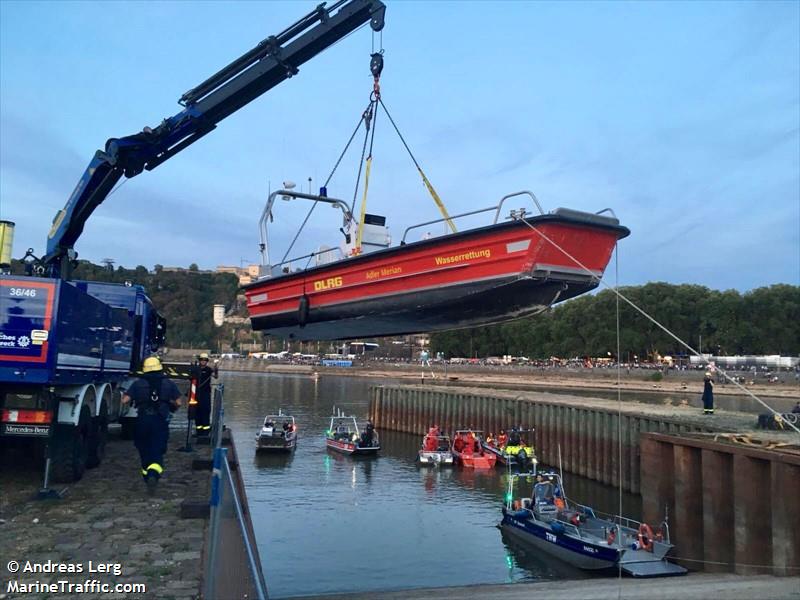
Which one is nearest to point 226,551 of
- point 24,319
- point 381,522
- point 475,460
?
point 24,319

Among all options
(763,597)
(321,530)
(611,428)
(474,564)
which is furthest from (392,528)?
(763,597)

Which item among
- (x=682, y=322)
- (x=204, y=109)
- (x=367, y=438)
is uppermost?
(x=682, y=322)

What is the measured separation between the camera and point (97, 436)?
9180 millimetres

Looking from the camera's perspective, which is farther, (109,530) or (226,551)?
(109,530)

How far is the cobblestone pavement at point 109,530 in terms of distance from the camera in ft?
15.2

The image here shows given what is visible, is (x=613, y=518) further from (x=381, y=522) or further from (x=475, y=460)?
(x=475, y=460)

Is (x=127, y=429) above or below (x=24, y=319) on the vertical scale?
below

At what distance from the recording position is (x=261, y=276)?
12.0m

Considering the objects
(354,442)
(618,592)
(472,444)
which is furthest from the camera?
(354,442)

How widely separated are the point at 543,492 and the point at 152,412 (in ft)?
34.4

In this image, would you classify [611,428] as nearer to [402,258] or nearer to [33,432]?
[402,258]

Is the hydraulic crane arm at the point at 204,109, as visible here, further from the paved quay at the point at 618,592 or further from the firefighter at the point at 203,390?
the paved quay at the point at 618,592

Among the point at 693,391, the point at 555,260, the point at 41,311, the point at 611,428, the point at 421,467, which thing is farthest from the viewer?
the point at 693,391

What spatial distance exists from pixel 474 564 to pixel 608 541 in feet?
9.56
